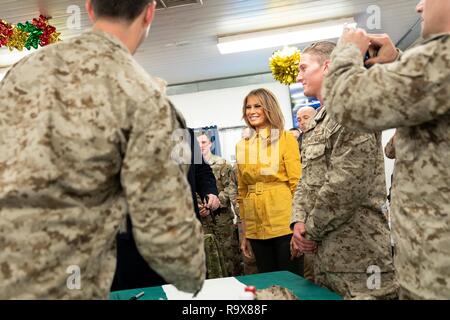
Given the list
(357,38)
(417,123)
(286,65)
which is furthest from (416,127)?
(286,65)

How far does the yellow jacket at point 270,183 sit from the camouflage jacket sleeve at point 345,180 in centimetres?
105

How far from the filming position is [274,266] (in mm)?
2658

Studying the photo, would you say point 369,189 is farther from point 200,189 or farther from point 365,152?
point 200,189

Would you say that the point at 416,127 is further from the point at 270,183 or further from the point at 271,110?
the point at 271,110

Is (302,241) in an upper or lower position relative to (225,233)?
upper

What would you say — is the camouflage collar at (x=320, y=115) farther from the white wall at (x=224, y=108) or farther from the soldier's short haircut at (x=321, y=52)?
the white wall at (x=224, y=108)

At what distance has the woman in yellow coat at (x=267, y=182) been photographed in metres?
2.72

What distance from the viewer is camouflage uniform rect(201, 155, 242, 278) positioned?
3.98 m

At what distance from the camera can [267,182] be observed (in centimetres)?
287

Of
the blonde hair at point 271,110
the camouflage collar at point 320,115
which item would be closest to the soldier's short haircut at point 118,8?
the camouflage collar at point 320,115

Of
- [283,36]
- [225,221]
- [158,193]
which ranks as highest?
[283,36]

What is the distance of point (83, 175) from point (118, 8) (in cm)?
45

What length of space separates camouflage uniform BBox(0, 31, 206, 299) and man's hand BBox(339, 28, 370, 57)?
59 centimetres

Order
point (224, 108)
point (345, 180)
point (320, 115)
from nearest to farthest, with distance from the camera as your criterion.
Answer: point (345, 180) < point (320, 115) < point (224, 108)
